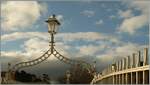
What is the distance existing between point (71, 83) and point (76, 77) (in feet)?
0.44

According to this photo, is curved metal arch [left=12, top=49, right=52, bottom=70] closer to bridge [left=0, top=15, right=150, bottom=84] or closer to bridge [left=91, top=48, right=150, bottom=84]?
bridge [left=0, top=15, right=150, bottom=84]

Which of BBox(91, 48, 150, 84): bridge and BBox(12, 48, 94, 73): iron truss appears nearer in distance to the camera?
BBox(91, 48, 150, 84): bridge

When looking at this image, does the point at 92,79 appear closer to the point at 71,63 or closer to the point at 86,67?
the point at 86,67

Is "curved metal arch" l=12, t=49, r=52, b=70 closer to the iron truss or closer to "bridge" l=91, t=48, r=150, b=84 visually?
the iron truss

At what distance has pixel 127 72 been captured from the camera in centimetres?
570

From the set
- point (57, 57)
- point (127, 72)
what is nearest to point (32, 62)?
point (57, 57)

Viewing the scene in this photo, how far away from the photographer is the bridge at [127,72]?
4977 mm

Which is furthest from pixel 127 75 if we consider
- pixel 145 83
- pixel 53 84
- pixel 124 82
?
pixel 53 84

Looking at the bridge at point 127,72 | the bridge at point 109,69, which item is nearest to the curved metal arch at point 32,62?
the bridge at point 109,69

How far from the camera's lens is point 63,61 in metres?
6.01

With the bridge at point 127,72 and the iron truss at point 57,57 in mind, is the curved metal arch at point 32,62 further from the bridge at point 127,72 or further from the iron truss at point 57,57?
the bridge at point 127,72

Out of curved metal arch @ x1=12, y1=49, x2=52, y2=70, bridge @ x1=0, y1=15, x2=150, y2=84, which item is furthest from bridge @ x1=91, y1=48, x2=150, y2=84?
curved metal arch @ x1=12, y1=49, x2=52, y2=70

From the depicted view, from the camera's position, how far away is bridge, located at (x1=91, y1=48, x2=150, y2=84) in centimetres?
498

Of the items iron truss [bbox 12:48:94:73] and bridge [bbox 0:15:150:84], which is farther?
iron truss [bbox 12:48:94:73]
